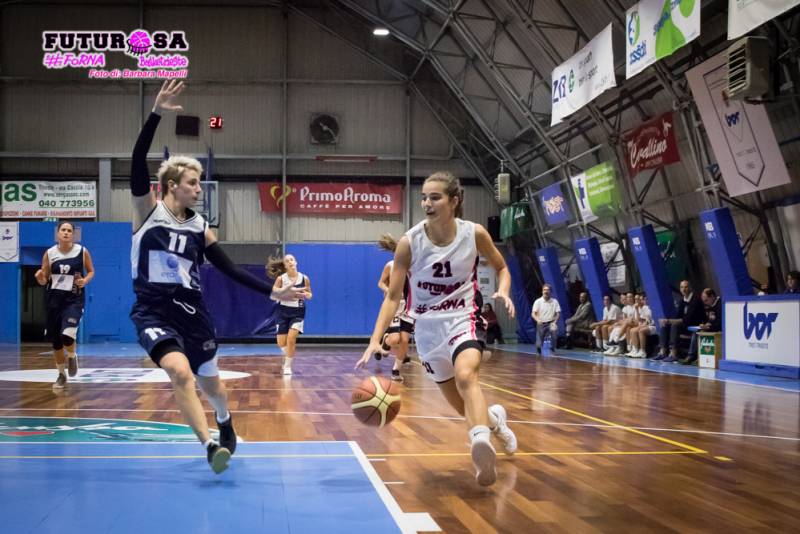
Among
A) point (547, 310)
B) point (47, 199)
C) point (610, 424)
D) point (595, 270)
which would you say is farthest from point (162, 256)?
point (47, 199)

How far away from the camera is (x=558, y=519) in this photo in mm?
3777

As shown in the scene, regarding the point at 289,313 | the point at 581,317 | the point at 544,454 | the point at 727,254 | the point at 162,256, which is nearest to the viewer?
the point at 162,256

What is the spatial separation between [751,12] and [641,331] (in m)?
8.16

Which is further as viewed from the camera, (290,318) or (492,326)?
(492,326)

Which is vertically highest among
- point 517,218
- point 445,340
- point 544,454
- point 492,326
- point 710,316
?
point 517,218

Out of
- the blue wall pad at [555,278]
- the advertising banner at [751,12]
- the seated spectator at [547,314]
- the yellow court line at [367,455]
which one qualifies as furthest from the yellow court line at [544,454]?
the blue wall pad at [555,278]

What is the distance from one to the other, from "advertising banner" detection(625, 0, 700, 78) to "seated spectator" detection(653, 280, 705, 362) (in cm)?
435

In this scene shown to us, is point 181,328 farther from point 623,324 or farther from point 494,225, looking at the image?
point 494,225

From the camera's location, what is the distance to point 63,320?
9.64 m

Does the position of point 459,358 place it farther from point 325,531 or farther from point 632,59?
point 632,59

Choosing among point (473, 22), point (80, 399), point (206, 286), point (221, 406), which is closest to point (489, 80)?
Result: point (473, 22)

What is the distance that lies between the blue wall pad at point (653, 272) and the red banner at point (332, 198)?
10.1 meters

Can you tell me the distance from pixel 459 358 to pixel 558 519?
3.61 feet

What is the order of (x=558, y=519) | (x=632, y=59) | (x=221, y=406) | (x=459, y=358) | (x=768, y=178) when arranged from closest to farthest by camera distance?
(x=558, y=519) → (x=459, y=358) → (x=221, y=406) → (x=768, y=178) → (x=632, y=59)
